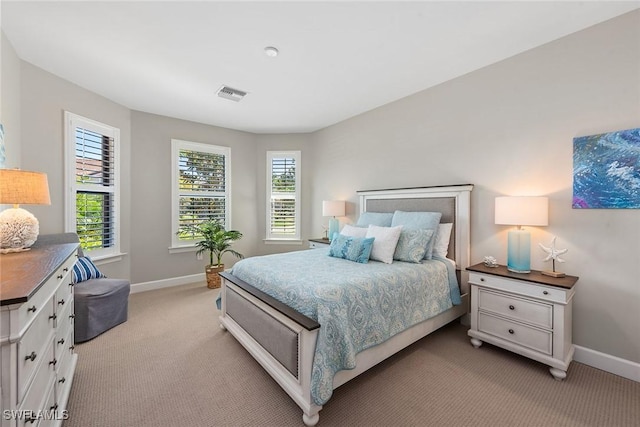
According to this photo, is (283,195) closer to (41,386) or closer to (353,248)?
(353,248)

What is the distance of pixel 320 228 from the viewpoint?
4.93 m

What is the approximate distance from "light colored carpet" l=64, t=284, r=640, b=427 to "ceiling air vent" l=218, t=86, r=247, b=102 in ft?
9.20

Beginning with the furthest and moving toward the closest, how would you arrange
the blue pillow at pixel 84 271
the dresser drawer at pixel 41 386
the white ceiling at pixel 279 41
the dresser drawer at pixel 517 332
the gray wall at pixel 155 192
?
1. the gray wall at pixel 155 192
2. the blue pillow at pixel 84 271
3. the dresser drawer at pixel 517 332
4. the white ceiling at pixel 279 41
5. the dresser drawer at pixel 41 386

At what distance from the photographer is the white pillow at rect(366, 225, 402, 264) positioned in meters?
2.60

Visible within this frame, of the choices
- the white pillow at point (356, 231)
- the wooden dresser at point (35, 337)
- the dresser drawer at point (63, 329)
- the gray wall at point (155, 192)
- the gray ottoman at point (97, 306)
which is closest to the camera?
the wooden dresser at point (35, 337)

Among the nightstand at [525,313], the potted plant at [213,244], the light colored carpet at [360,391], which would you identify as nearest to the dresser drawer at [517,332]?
the nightstand at [525,313]

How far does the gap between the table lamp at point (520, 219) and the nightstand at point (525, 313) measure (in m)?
0.11

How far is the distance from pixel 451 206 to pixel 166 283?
14.0 ft

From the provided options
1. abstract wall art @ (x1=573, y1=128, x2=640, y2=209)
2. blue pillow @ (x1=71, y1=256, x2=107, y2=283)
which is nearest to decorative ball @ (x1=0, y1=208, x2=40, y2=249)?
blue pillow @ (x1=71, y1=256, x2=107, y2=283)

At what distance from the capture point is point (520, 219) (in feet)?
7.34

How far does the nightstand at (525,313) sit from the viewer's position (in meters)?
1.99

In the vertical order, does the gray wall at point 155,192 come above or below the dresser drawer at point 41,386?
above

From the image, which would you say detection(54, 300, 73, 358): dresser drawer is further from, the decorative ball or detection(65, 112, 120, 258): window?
detection(65, 112, 120, 258): window

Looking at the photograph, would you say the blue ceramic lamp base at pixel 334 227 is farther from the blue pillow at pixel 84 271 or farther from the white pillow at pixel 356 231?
the blue pillow at pixel 84 271
